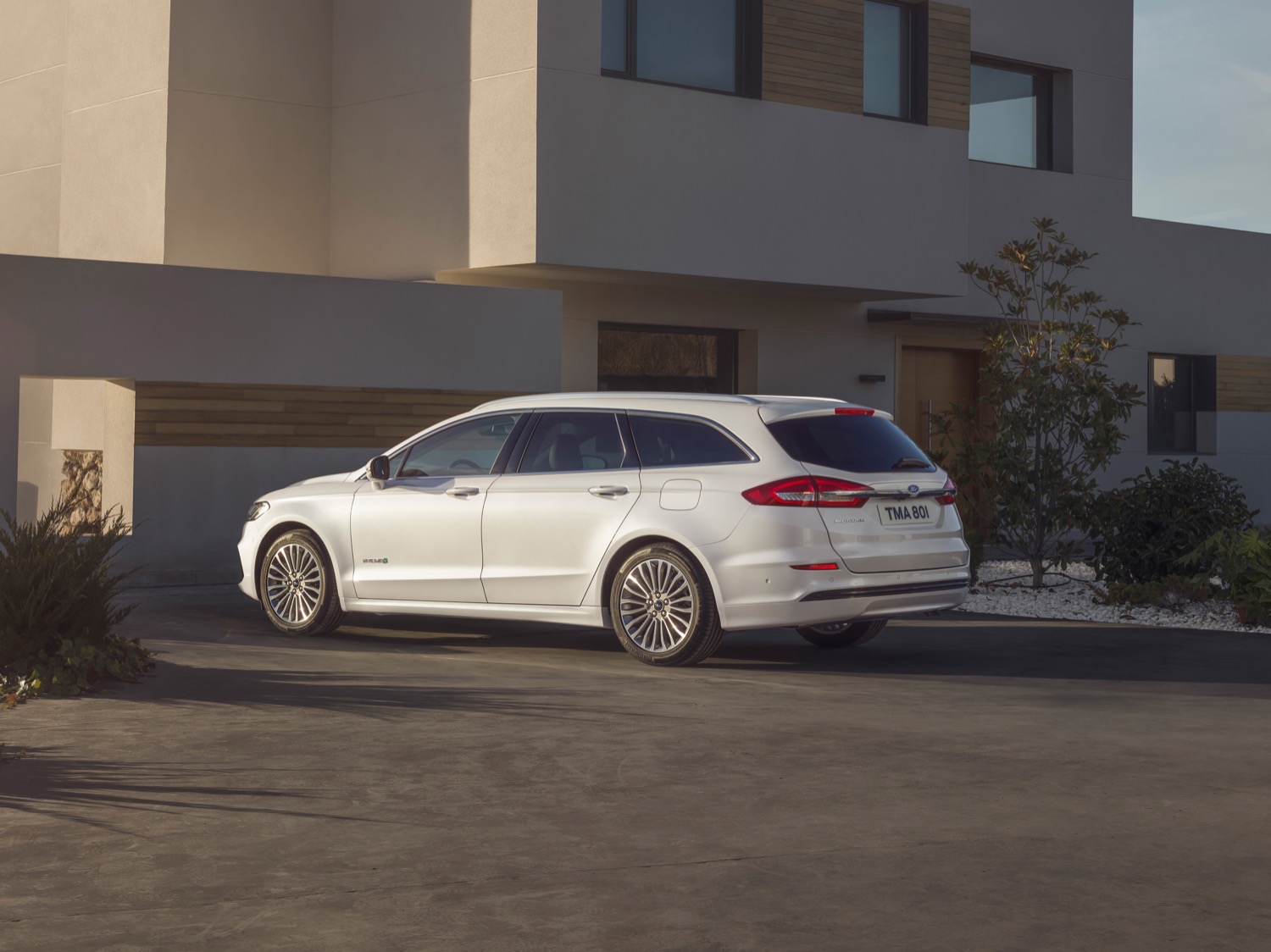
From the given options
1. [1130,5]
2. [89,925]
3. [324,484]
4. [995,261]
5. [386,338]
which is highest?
[1130,5]

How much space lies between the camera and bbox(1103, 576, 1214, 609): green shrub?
14.4m

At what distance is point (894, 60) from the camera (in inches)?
820

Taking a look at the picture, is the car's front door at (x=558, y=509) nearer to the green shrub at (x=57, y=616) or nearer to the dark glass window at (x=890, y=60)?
the green shrub at (x=57, y=616)

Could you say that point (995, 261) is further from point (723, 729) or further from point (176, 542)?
point (723, 729)

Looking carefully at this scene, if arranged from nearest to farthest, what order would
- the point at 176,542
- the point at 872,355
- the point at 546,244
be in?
the point at 176,542, the point at 546,244, the point at 872,355

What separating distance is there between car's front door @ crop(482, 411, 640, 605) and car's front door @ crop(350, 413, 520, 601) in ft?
0.60

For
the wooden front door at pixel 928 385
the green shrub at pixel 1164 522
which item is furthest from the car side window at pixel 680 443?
the wooden front door at pixel 928 385

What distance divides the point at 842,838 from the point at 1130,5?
21.2 metres

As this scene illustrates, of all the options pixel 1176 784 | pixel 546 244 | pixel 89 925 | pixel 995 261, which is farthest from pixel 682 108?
pixel 89 925

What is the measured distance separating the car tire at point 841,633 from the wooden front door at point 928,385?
10.8m

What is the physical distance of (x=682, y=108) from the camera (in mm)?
18281

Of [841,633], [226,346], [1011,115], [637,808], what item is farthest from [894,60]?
[637,808]

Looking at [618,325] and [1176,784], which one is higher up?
[618,325]

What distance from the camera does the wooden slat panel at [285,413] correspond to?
1598 centimetres
